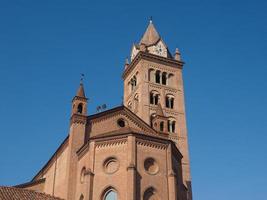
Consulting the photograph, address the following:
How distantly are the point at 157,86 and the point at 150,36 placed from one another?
31.6ft

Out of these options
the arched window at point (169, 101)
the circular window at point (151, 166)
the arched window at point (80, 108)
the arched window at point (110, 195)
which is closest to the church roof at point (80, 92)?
the arched window at point (80, 108)

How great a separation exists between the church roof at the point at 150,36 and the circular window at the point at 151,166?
96.4ft

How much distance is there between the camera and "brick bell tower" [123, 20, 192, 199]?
5012 cm

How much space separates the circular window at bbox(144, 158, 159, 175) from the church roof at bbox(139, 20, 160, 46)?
1156 inches

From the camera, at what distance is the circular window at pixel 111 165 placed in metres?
29.4

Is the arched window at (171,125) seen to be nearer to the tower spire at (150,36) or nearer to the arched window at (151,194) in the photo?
the tower spire at (150,36)

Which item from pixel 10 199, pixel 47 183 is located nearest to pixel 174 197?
pixel 10 199

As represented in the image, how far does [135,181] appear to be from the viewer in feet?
92.5

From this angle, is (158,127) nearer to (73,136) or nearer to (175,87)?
(73,136)

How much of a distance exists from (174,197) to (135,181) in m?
3.32

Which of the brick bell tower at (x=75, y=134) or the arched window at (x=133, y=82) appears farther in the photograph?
the arched window at (x=133, y=82)

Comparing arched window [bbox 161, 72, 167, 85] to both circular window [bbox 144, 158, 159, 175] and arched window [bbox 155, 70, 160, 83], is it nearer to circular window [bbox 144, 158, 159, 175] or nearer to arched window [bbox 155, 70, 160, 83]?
arched window [bbox 155, 70, 160, 83]

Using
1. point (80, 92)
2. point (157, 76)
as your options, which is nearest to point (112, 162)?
point (80, 92)

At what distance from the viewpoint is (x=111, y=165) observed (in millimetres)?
29688
